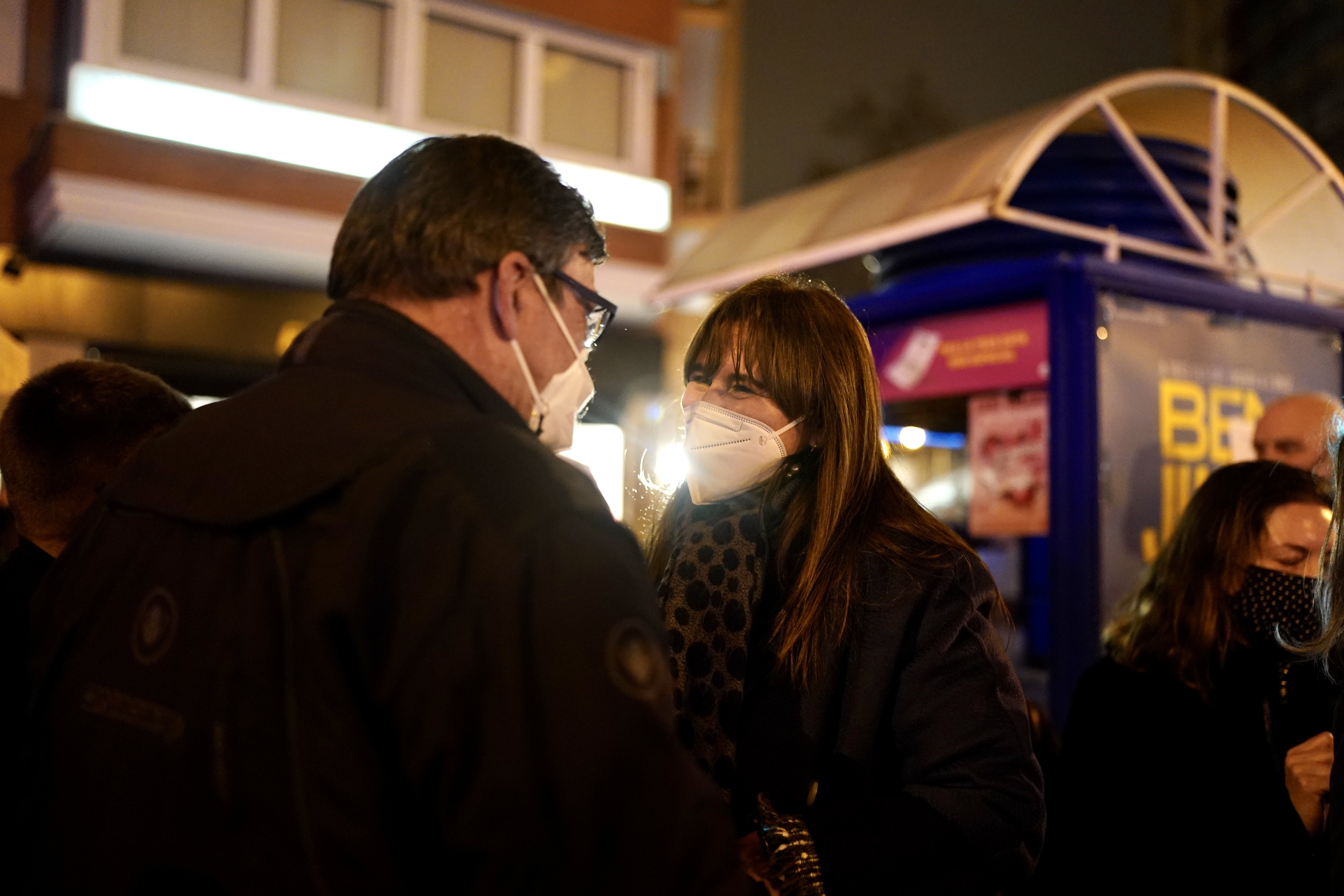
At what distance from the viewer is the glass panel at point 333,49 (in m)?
10.1

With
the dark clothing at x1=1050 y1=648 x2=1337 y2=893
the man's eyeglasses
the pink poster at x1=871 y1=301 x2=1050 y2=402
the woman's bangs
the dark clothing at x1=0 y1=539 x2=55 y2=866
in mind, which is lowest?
the dark clothing at x1=1050 y1=648 x2=1337 y2=893

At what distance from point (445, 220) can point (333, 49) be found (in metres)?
9.93

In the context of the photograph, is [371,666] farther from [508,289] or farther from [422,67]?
[422,67]

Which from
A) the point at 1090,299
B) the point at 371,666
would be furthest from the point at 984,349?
the point at 371,666

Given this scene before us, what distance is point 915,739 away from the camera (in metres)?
2.11

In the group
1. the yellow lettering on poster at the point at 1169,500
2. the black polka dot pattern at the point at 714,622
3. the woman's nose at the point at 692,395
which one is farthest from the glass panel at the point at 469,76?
the black polka dot pattern at the point at 714,622

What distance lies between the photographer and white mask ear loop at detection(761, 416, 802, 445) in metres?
2.44

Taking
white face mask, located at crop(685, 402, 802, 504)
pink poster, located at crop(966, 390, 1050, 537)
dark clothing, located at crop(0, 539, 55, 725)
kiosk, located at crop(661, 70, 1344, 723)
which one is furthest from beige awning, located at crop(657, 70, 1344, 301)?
dark clothing, located at crop(0, 539, 55, 725)

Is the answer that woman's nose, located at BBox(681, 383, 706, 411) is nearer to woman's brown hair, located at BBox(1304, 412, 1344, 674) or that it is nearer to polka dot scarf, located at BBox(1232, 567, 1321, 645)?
woman's brown hair, located at BBox(1304, 412, 1344, 674)

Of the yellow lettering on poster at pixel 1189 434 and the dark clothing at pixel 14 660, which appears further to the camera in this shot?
the yellow lettering on poster at pixel 1189 434

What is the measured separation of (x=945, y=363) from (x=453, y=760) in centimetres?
445

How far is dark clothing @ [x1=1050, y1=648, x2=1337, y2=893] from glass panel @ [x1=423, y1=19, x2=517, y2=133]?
9196 mm

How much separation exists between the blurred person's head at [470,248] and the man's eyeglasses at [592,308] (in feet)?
0.11

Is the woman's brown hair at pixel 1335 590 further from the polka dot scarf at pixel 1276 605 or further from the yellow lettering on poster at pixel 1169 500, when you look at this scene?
the yellow lettering on poster at pixel 1169 500
